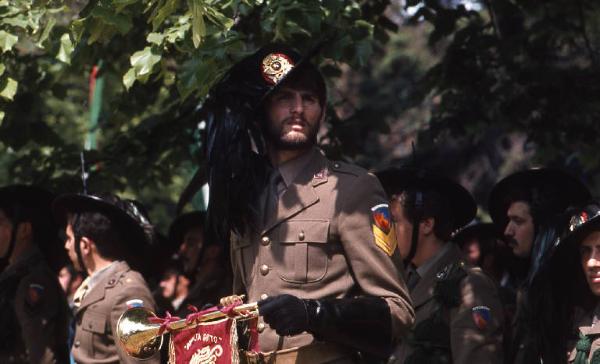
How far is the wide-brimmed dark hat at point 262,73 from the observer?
4984mm

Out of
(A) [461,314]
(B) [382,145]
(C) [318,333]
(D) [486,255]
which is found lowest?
(B) [382,145]

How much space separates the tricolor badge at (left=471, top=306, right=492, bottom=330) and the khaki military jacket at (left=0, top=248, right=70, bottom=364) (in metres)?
2.49

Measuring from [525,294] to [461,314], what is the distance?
43cm

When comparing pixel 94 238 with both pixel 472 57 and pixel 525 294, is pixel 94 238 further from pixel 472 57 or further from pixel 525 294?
pixel 472 57

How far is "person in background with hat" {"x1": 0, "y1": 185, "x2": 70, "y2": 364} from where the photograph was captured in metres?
6.93

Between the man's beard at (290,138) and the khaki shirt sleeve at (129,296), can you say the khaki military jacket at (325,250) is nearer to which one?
the man's beard at (290,138)

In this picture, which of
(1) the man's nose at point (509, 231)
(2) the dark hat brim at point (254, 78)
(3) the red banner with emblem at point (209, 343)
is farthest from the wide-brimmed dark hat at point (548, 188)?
(3) the red banner with emblem at point (209, 343)

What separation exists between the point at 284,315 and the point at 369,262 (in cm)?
46

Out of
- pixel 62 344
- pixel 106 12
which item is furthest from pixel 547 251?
pixel 62 344

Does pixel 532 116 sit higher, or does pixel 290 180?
pixel 290 180

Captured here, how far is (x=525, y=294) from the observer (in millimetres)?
6176

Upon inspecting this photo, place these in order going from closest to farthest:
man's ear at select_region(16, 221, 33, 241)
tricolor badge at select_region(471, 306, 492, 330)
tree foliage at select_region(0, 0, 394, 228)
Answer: tree foliage at select_region(0, 0, 394, 228)
tricolor badge at select_region(471, 306, 492, 330)
man's ear at select_region(16, 221, 33, 241)

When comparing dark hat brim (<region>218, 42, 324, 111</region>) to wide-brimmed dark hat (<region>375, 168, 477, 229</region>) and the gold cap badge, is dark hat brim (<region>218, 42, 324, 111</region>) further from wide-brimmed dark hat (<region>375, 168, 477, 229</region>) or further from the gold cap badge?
wide-brimmed dark hat (<region>375, 168, 477, 229</region>)

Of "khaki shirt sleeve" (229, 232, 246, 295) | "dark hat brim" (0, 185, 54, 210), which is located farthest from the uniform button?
"dark hat brim" (0, 185, 54, 210)
